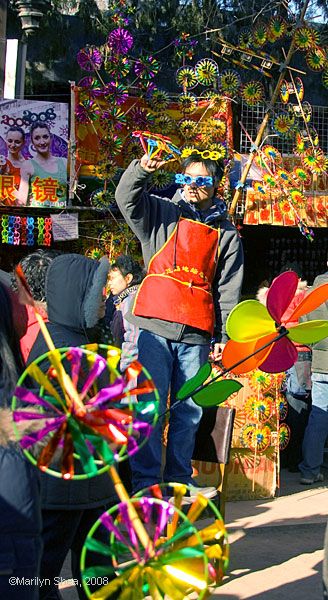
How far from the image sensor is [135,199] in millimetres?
5008

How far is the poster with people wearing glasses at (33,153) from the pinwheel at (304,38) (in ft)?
8.38

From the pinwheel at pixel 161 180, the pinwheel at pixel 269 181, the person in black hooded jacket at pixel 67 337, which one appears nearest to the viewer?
the person in black hooded jacket at pixel 67 337

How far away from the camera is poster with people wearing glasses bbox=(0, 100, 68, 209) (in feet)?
28.5

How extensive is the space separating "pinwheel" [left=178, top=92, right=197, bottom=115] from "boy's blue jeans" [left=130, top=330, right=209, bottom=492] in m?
4.71

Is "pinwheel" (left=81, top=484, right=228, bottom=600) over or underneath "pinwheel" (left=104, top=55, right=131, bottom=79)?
underneath

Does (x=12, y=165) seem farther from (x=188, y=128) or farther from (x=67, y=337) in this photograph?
(x=67, y=337)

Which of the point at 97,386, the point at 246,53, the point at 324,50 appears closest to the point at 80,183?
the point at 246,53

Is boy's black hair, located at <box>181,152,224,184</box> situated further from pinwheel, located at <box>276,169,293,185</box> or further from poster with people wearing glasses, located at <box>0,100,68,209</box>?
pinwheel, located at <box>276,169,293,185</box>

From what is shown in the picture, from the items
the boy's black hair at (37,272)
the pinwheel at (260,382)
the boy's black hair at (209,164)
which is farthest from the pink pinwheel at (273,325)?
the pinwheel at (260,382)

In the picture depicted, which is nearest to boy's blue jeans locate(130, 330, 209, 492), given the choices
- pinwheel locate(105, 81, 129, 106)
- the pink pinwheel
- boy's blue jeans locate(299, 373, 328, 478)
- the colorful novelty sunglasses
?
the colorful novelty sunglasses

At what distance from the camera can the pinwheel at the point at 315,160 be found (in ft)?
32.4

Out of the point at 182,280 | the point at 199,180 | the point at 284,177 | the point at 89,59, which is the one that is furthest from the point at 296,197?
the point at 182,280

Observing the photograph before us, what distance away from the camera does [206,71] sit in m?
9.30

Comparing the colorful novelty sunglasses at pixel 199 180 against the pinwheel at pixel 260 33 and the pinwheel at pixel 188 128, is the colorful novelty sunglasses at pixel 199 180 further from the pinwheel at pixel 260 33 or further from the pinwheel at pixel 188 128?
the pinwheel at pixel 260 33
